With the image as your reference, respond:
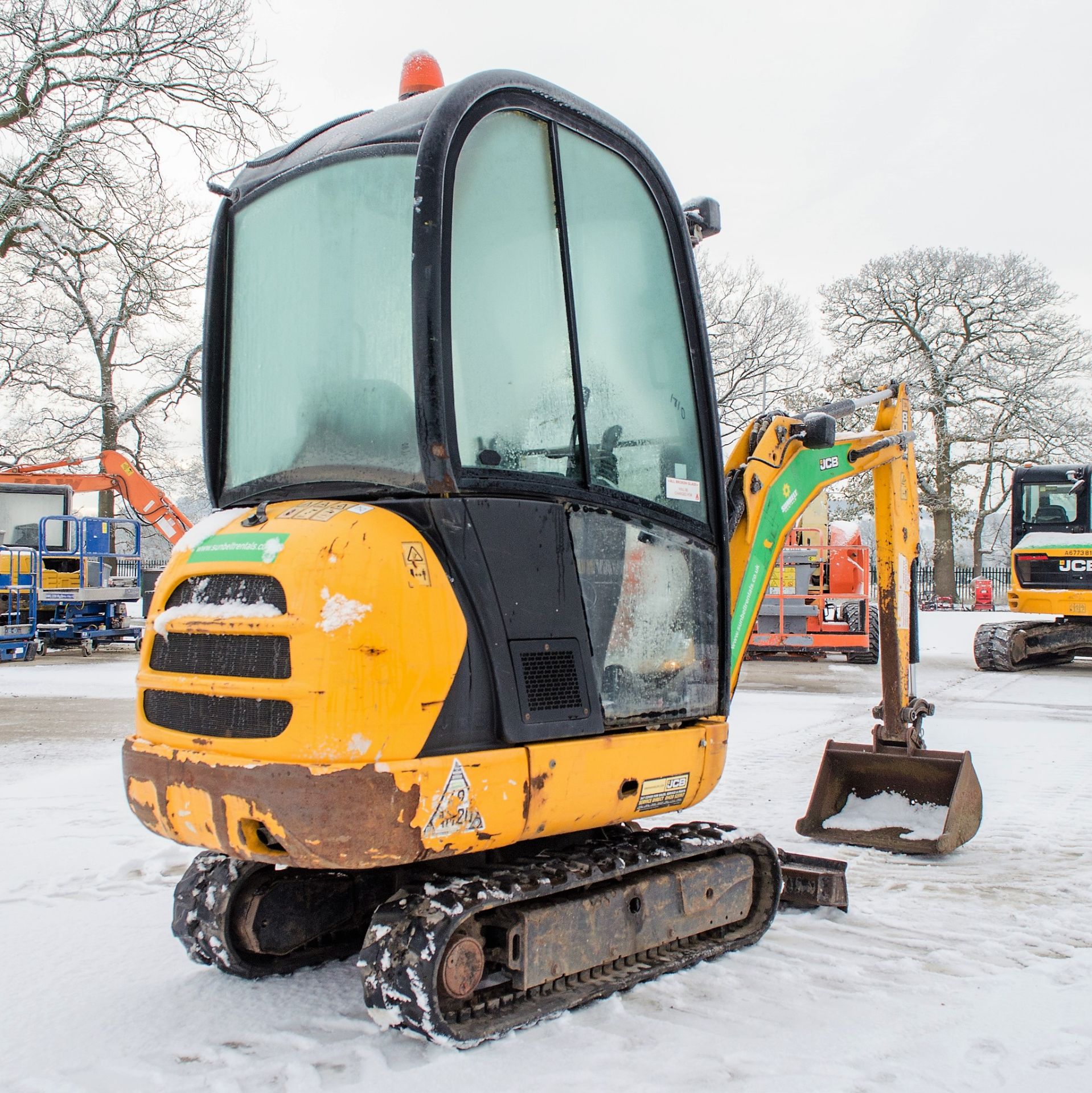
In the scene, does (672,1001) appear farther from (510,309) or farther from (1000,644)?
(1000,644)

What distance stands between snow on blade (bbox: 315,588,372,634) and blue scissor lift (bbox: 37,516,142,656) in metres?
15.7

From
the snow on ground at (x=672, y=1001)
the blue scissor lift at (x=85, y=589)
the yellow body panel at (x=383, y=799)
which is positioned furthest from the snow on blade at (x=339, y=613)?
the blue scissor lift at (x=85, y=589)

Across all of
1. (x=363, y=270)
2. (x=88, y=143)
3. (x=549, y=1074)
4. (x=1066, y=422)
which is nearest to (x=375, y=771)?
(x=549, y=1074)

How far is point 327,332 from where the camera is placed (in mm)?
3104

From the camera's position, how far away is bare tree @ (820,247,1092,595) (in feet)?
105

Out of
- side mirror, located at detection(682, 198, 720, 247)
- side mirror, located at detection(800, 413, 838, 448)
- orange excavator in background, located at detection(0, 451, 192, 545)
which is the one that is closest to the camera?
side mirror, located at detection(682, 198, 720, 247)

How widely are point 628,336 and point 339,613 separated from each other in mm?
1383

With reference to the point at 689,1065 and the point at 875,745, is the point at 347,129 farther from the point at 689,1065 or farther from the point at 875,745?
the point at 875,745

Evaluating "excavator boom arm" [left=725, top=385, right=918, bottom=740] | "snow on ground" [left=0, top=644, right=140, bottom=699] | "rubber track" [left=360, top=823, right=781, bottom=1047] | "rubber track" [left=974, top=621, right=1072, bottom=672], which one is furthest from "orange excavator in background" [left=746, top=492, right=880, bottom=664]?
"rubber track" [left=360, top=823, right=781, bottom=1047]

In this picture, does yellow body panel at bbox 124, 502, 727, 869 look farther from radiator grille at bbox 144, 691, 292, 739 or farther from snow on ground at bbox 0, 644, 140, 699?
snow on ground at bbox 0, 644, 140, 699

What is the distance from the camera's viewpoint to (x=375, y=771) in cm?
263

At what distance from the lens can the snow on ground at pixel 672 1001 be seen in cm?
281

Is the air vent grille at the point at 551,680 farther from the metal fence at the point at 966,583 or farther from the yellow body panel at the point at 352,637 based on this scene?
the metal fence at the point at 966,583

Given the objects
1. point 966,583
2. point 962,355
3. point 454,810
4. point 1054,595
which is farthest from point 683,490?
point 966,583
